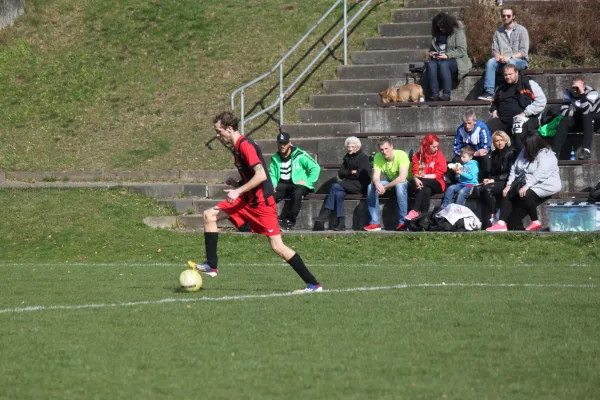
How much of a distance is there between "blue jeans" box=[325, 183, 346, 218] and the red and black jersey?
710 cm

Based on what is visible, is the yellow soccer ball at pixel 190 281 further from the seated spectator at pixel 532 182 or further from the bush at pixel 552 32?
the bush at pixel 552 32

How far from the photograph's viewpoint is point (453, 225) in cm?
1711

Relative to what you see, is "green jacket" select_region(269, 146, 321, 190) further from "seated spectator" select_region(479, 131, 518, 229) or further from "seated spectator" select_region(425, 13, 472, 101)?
"seated spectator" select_region(425, 13, 472, 101)

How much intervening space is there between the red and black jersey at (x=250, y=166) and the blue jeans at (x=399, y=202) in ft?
22.5

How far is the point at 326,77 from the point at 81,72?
249 inches

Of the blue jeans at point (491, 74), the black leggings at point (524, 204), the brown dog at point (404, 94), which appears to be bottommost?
the black leggings at point (524, 204)

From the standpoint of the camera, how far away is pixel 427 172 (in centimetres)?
1825

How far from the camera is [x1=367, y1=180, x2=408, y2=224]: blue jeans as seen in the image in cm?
1795

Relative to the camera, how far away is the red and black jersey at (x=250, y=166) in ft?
36.5

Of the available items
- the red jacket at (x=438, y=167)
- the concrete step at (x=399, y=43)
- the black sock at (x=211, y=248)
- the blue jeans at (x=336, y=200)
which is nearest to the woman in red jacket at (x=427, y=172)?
the red jacket at (x=438, y=167)

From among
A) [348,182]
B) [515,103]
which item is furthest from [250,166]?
[515,103]

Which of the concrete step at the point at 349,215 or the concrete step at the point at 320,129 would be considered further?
the concrete step at the point at 320,129

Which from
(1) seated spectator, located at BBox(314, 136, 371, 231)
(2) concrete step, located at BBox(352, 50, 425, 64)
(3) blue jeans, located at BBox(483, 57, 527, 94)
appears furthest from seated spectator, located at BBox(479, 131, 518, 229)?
(2) concrete step, located at BBox(352, 50, 425, 64)

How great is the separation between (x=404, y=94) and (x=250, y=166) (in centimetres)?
1065
